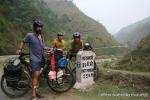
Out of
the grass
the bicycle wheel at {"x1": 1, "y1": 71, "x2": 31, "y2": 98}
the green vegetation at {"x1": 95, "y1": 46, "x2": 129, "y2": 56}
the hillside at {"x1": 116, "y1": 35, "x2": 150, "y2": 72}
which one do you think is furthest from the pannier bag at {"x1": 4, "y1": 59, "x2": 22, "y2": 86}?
the green vegetation at {"x1": 95, "y1": 46, "x2": 129, "y2": 56}

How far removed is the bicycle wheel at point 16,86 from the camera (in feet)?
29.3

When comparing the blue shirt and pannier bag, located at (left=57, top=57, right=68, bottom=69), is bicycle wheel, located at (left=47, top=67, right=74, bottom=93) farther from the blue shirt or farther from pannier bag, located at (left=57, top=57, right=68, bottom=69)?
the blue shirt

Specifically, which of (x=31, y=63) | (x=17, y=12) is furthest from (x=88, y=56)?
(x=17, y=12)

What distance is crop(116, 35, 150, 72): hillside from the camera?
1119cm

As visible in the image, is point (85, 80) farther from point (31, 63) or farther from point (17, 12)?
point (17, 12)

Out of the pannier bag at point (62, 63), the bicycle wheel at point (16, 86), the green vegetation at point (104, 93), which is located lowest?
the green vegetation at point (104, 93)

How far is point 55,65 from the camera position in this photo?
9.36m

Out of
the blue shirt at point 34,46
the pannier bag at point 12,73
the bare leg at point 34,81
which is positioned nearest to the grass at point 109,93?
the bare leg at point 34,81

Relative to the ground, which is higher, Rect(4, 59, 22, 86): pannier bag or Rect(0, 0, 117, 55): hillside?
Rect(0, 0, 117, 55): hillside

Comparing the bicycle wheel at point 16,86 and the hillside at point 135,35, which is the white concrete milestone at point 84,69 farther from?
the hillside at point 135,35

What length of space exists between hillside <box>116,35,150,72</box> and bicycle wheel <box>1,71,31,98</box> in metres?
4.01

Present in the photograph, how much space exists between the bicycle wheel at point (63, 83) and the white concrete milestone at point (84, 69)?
444mm

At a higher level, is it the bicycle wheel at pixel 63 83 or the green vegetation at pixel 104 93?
the bicycle wheel at pixel 63 83

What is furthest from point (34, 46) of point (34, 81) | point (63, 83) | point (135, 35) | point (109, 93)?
point (135, 35)
